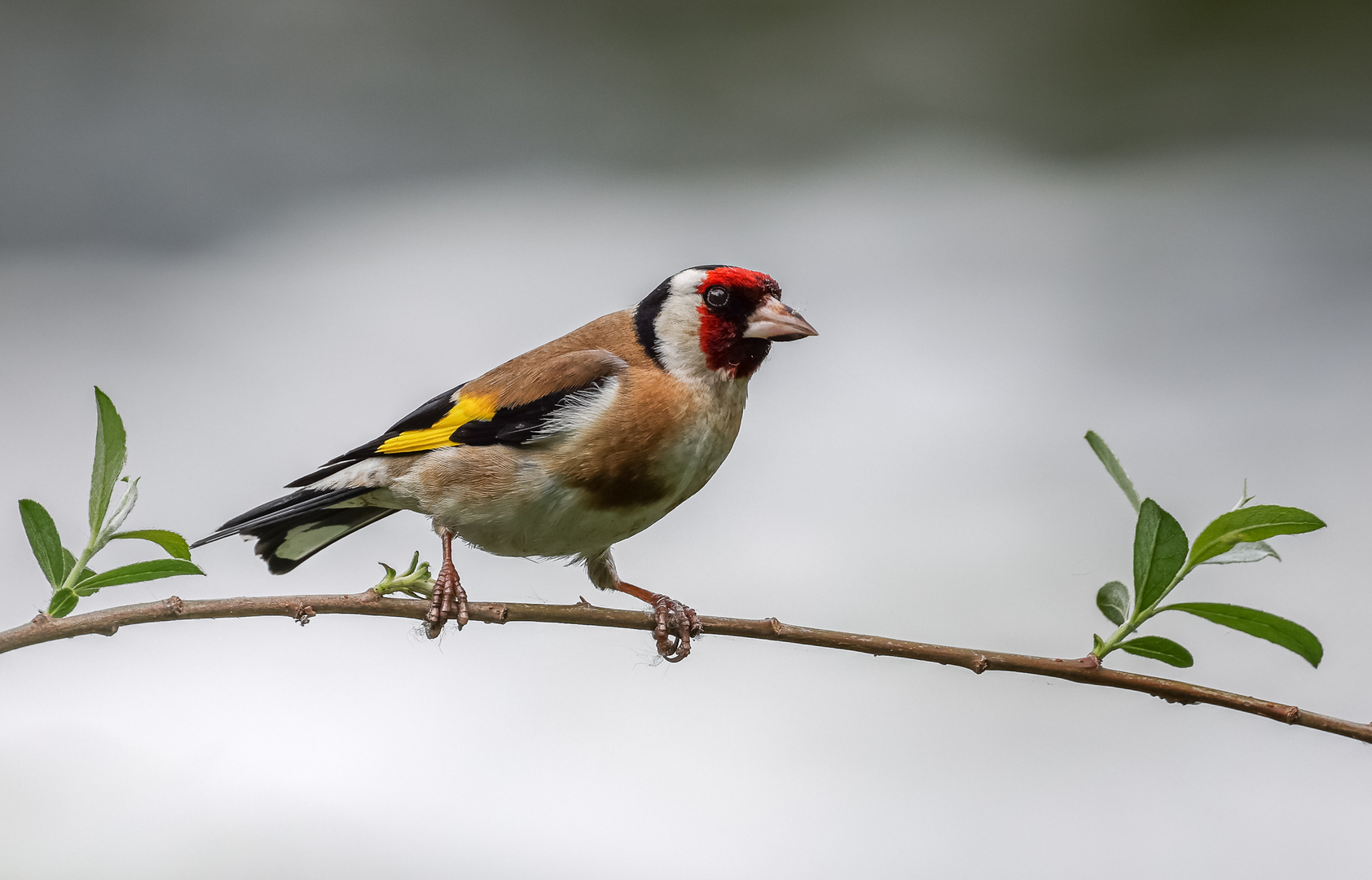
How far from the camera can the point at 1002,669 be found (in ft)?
2.03

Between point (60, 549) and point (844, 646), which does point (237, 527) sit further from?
point (844, 646)

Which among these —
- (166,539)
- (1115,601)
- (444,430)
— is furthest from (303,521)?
(1115,601)

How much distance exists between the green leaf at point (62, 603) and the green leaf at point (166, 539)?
0.04 m

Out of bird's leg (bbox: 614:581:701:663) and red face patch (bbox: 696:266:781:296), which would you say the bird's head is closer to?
red face patch (bbox: 696:266:781:296)

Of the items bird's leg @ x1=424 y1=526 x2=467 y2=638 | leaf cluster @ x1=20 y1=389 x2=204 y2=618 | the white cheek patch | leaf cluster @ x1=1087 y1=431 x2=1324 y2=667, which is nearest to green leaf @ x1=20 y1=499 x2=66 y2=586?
leaf cluster @ x1=20 y1=389 x2=204 y2=618

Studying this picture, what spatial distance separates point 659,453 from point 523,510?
117mm

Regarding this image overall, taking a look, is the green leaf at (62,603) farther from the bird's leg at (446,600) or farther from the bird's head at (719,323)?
the bird's head at (719,323)

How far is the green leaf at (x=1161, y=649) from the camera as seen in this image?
2.06ft

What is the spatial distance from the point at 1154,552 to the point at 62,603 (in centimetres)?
64

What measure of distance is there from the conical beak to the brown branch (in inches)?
8.7

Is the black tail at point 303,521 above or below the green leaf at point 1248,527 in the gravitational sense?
below

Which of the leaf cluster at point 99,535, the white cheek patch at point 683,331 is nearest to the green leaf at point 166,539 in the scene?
the leaf cluster at point 99,535

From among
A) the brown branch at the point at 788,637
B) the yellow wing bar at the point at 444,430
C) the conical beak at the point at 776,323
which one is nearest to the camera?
the brown branch at the point at 788,637

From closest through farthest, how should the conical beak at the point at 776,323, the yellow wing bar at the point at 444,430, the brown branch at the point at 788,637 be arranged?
the brown branch at the point at 788,637, the conical beak at the point at 776,323, the yellow wing bar at the point at 444,430
